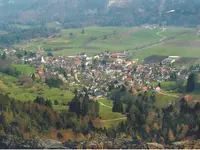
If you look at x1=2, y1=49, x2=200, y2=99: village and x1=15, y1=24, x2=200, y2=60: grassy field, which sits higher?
x1=15, y1=24, x2=200, y2=60: grassy field

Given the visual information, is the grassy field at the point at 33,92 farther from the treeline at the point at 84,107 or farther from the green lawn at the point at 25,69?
the green lawn at the point at 25,69

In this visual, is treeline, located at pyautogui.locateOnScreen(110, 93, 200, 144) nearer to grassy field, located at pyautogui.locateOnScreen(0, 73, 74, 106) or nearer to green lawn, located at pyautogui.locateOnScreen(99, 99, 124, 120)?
green lawn, located at pyautogui.locateOnScreen(99, 99, 124, 120)

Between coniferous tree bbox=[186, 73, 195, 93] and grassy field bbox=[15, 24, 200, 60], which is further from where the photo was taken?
grassy field bbox=[15, 24, 200, 60]

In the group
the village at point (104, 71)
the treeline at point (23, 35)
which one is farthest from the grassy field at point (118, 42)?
the village at point (104, 71)

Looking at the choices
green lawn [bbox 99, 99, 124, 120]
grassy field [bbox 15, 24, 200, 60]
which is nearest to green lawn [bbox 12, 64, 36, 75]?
grassy field [bbox 15, 24, 200, 60]

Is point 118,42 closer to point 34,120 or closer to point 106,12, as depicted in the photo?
point 106,12

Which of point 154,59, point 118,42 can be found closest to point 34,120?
point 154,59

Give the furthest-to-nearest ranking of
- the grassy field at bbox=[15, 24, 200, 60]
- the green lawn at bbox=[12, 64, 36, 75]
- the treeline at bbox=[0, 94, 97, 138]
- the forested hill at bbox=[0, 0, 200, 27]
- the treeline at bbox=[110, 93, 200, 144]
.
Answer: the forested hill at bbox=[0, 0, 200, 27], the grassy field at bbox=[15, 24, 200, 60], the green lawn at bbox=[12, 64, 36, 75], the treeline at bbox=[0, 94, 97, 138], the treeline at bbox=[110, 93, 200, 144]

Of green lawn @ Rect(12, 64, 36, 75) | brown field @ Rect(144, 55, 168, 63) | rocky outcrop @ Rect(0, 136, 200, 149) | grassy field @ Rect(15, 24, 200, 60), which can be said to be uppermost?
grassy field @ Rect(15, 24, 200, 60)
